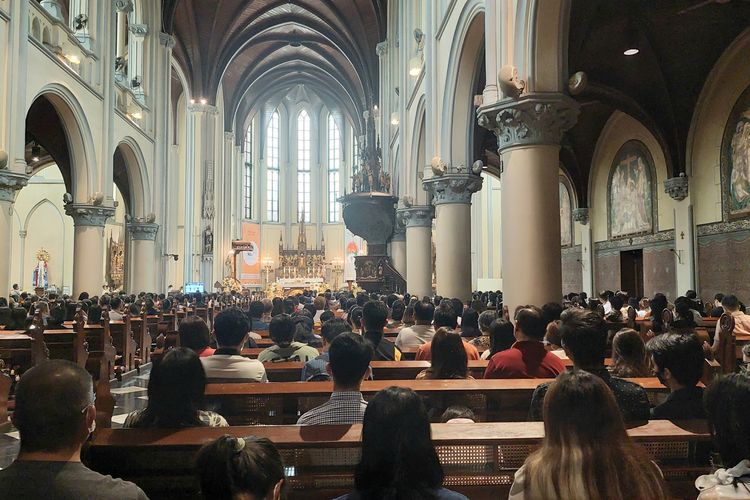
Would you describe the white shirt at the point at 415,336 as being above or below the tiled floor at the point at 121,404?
above

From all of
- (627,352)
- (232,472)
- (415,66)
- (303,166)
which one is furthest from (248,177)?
(232,472)

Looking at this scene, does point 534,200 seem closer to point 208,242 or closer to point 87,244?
point 87,244

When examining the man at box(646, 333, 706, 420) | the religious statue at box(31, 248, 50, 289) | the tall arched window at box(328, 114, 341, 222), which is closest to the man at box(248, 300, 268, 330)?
the man at box(646, 333, 706, 420)

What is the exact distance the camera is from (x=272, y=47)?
39.3 meters

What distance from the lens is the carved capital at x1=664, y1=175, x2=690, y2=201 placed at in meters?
15.2

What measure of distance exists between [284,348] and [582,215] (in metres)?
16.6

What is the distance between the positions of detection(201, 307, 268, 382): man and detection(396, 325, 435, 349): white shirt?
2.43 metres

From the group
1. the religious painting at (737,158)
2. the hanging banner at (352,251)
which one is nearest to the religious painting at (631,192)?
the religious painting at (737,158)

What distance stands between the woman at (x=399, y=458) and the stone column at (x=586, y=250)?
62.3 feet

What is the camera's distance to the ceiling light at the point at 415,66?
17.6 meters

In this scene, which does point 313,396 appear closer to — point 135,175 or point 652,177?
point 652,177

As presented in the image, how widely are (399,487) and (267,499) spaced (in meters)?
0.40

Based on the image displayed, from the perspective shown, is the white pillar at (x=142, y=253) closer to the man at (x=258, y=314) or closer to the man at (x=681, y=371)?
the man at (x=258, y=314)

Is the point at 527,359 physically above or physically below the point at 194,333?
below
